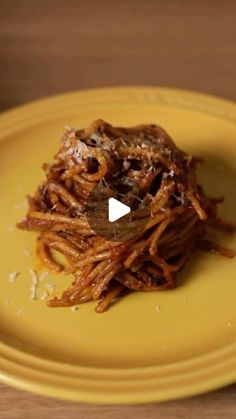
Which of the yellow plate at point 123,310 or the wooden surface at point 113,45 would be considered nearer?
the yellow plate at point 123,310

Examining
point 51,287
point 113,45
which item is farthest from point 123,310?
point 113,45

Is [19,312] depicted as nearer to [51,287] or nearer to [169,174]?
[51,287]

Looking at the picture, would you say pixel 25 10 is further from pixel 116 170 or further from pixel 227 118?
pixel 116 170

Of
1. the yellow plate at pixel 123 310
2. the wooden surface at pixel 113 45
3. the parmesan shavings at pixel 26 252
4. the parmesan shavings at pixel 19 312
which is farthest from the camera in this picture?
the wooden surface at pixel 113 45

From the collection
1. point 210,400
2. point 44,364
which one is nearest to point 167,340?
point 210,400

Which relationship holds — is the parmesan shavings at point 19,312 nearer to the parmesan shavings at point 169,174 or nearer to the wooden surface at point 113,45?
the parmesan shavings at point 169,174

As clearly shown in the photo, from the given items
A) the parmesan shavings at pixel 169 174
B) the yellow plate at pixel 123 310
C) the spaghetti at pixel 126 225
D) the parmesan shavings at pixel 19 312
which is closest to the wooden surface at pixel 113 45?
the yellow plate at pixel 123 310
